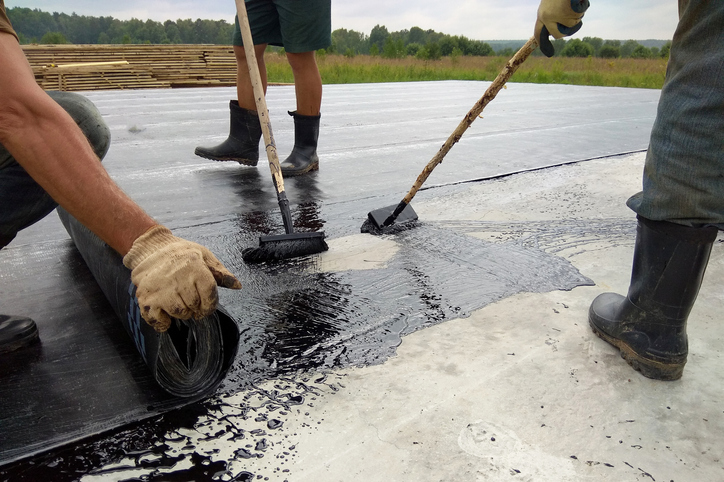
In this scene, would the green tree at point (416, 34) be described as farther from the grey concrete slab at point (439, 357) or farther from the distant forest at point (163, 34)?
the grey concrete slab at point (439, 357)

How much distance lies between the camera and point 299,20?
2.81m

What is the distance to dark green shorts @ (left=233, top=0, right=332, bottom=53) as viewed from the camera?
9.23 ft

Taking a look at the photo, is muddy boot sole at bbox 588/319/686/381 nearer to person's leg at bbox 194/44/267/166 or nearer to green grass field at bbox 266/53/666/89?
person's leg at bbox 194/44/267/166

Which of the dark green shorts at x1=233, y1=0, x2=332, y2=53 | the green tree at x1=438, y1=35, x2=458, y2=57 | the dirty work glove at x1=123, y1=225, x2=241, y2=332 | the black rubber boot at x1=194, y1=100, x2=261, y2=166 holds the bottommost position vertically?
the dirty work glove at x1=123, y1=225, x2=241, y2=332

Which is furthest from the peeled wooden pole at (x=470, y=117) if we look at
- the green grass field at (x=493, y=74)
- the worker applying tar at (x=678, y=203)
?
the green grass field at (x=493, y=74)

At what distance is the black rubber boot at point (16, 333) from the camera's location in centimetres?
125

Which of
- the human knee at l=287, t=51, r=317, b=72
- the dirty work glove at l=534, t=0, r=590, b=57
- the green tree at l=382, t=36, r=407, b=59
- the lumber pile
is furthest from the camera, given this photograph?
the green tree at l=382, t=36, r=407, b=59

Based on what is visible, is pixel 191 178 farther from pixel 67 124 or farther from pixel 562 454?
pixel 562 454

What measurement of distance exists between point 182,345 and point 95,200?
39 cm

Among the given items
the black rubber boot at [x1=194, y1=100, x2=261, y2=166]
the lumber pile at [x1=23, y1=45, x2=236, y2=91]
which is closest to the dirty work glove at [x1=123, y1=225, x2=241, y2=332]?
the black rubber boot at [x1=194, y1=100, x2=261, y2=166]

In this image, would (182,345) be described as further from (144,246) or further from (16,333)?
(16,333)

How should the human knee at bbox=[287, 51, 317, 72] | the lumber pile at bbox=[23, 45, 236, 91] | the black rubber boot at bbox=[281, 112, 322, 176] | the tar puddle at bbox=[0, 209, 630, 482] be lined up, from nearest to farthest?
1. the tar puddle at bbox=[0, 209, 630, 482]
2. the human knee at bbox=[287, 51, 317, 72]
3. the black rubber boot at bbox=[281, 112, 322, 176]
4. the lumber pile at bbox=[23, 45, 236, 91]

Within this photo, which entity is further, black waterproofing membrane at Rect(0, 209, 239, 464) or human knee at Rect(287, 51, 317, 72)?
human knee at Rect(287, 51, 317, 72)

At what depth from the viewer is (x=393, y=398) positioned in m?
1.09
